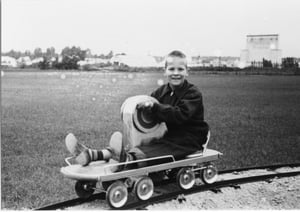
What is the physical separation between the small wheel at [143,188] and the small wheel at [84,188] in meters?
0.31

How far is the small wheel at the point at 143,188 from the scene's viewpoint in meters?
2.41

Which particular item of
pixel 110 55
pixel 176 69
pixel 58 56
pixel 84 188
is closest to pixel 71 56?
pixel 58 56

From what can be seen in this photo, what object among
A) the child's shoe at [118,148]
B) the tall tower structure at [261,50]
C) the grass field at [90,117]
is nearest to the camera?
the child's shoe at [118,148]

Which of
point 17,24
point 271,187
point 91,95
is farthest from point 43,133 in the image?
point 271,187

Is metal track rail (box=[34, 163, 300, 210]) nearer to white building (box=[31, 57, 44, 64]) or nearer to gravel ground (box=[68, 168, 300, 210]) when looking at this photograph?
gravel ground (box=[68, 168, 300, 210])

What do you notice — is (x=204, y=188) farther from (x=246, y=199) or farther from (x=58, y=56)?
(x=58, y=56)

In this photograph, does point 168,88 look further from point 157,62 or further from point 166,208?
point 166,208

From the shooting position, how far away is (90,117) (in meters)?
3.53

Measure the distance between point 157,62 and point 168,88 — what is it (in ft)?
1.84

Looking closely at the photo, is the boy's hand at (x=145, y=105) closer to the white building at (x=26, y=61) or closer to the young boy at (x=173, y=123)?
the young boy at (x=173, y=123)

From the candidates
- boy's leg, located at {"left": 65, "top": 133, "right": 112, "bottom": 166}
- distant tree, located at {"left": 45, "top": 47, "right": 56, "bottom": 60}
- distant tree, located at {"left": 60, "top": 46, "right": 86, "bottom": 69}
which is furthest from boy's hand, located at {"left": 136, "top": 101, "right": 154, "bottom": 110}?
distant tree, located at {"left": 45, "top": 47, "right": 56, "bottom": 60}

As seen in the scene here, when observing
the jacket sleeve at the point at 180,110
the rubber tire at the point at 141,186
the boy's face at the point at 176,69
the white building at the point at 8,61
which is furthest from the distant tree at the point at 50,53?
the rubber tire at the point at 141,186

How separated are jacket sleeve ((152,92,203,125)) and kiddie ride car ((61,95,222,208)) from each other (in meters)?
0.09

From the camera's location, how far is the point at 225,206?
8.95 feet
